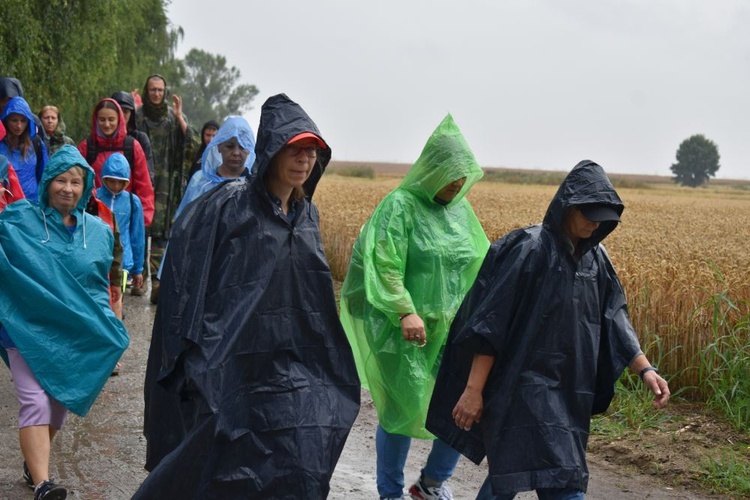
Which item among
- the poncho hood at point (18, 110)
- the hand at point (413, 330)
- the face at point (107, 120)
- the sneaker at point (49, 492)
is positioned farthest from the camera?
the face at point (107, 120)

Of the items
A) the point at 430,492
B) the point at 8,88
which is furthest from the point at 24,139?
the point at 430,492

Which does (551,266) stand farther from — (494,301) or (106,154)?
(106,154)

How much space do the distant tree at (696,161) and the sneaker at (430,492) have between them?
11915 cm

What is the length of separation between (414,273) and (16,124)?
4306 mm

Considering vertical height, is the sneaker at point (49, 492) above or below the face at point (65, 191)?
below

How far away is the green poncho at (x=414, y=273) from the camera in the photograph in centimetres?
536

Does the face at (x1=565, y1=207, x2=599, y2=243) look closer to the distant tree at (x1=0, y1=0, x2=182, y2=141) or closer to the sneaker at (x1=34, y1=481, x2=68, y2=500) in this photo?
the sneaker at (x1=34, y1=481, x2=68, y2=500)

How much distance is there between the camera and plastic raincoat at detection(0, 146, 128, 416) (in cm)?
530

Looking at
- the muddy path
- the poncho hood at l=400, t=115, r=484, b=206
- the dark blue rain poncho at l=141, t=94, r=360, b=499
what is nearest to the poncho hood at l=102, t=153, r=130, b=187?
the muddy path

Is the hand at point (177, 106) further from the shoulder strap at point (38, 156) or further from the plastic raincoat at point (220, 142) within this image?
the plastic raincoat at point (220, 142)

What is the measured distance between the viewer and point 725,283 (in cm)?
824

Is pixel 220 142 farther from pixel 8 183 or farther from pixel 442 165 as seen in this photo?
pixel 442 165

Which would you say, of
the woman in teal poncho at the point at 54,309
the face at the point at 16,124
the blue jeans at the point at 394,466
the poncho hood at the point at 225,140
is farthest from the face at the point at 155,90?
the blue jeans at the point at 394,466

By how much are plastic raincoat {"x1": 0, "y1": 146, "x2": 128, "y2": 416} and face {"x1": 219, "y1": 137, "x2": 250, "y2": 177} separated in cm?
199
